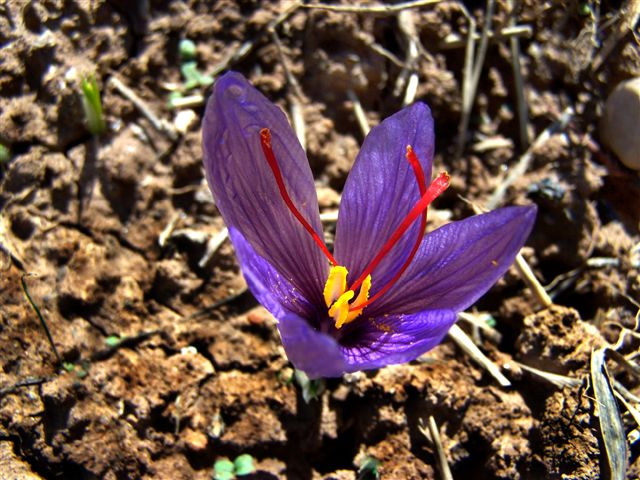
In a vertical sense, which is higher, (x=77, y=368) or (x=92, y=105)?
(x=92, y=105)

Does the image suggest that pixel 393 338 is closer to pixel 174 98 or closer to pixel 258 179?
pixel 258 179

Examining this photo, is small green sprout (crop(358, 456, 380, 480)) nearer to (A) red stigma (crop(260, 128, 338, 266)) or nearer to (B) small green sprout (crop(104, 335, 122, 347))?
(A) red stigma (crop(260, 128, 338, 266))

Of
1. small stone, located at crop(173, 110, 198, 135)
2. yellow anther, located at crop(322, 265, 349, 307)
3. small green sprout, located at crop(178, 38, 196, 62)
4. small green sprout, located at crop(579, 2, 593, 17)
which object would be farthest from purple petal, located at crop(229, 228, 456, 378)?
small green sprout, located at crop(579, 2, 593, 17)

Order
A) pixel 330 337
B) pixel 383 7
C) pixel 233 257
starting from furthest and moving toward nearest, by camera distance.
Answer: pixel 383 7 → pixel 233 257 → pixel 330 337

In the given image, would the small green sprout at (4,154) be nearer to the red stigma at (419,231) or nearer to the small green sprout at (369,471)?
the red stigma at (419,231)

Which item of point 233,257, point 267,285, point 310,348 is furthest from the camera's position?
point 233,257

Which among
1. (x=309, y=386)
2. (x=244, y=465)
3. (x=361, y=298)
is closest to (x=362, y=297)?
(x=361, y=298)

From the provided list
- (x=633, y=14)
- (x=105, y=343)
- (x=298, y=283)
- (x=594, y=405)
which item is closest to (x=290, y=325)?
(x=298, y=283)

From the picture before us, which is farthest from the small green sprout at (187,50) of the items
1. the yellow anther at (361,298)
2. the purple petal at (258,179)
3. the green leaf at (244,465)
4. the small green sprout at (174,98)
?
the green leaf at (244,465)
